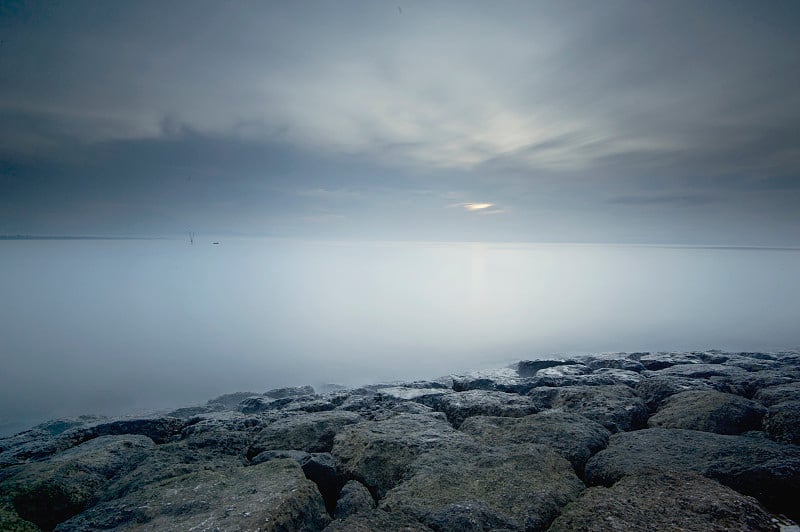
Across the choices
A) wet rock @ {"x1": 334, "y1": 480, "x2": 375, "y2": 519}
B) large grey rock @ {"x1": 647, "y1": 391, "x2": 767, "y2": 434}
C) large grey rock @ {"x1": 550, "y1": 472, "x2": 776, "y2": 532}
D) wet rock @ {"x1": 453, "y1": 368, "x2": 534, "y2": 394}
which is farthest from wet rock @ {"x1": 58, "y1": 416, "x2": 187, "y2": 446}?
large grey rock @ {"x1": 647, "y1": 391, "x2": 767, "y2": 434}

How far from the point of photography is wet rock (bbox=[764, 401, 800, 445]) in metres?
4.74

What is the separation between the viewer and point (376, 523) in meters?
3.36

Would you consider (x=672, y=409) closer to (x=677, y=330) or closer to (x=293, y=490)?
(x=293, y=490)

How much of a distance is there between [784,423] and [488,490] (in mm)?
4065

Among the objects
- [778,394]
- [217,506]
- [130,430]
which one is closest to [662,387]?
[778,394]

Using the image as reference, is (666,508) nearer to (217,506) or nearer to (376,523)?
(376,523)

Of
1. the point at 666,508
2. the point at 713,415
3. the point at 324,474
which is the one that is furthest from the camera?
the point at 713,415

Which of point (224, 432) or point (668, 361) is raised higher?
point (668, 361)

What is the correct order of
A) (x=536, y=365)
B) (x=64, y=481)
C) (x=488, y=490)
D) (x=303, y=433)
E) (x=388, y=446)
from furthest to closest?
(x=536, y=365), (x=303, y=433), (x=388, y=446), (x=64, y=481), (x=488, y=490)

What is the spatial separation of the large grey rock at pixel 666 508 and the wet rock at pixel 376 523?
3.78ft

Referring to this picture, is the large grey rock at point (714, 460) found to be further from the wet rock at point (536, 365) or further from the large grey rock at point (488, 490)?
the wet rock at point (536, 365)

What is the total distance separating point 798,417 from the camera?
16.2 ft

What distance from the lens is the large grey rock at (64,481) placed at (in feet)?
12.9

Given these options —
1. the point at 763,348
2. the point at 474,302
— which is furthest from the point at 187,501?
the point at 474,302
